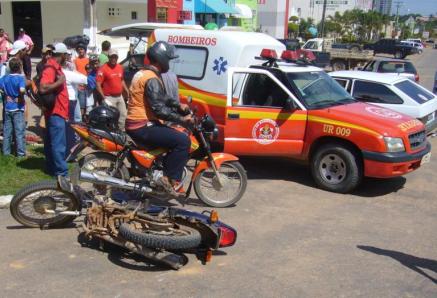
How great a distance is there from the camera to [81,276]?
4352 mm

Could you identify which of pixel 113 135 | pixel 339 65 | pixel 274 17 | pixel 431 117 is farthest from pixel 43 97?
pixel 274 17

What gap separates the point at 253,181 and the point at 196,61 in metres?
2.53

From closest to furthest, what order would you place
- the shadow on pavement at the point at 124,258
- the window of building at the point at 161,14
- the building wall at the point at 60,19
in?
the shadow on pavement at the point at 124,258
the building wall at the point at 60,19
the window of building at the point at 161,14

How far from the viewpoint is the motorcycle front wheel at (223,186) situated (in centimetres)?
625

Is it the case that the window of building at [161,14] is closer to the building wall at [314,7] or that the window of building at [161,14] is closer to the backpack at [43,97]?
the backpack at [43,97]

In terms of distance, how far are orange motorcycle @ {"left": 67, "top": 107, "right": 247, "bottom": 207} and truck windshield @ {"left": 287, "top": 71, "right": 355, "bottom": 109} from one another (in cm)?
190

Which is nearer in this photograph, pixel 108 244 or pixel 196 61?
pixel 108 244

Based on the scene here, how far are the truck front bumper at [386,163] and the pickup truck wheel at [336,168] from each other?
0.56ft

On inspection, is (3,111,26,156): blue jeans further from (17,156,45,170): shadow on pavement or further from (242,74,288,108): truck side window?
(242,74,288,108): truck side window

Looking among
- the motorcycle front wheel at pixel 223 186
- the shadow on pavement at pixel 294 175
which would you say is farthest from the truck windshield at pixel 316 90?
the motorcycle front wheel at pixel 223 186

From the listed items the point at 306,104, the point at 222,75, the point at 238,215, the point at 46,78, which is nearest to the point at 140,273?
the point at 238,215

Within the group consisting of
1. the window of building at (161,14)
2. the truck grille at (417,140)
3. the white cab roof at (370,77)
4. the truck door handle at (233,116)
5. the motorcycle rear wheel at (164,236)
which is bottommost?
the motorcycle rear wheel at (164,236)

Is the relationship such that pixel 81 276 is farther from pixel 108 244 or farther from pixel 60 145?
pixel 60 145

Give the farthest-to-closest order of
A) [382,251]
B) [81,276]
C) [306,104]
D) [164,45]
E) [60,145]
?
[306,104] < [60,145] < [164,45] < [382,251] < [81,276]
